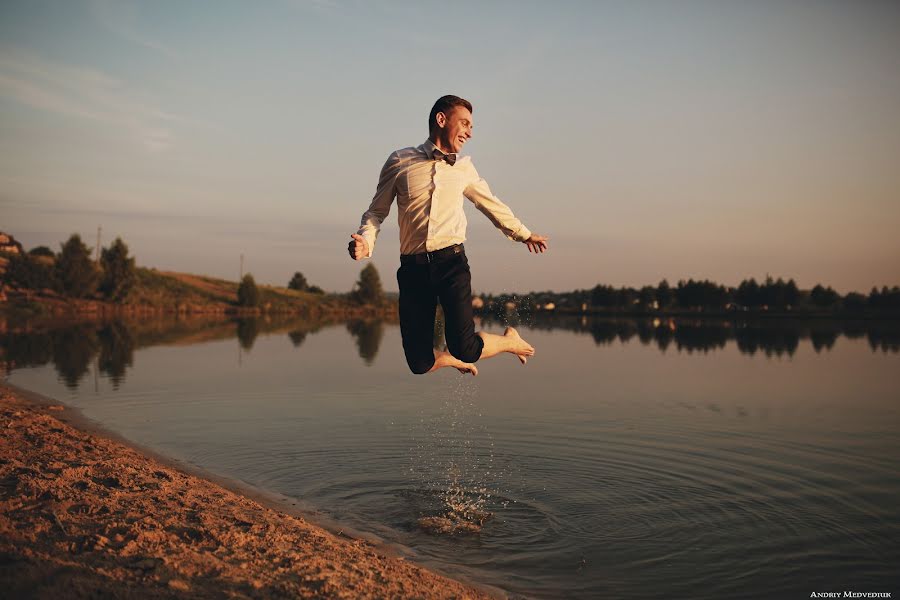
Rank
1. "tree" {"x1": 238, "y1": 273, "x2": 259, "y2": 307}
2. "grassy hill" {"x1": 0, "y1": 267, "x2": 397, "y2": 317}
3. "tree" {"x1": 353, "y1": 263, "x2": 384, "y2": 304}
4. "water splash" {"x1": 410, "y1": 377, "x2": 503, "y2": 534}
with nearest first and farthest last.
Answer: "water splash" {"x1": 410, "y1": 377, "x2": 503, "y2": 534} → "grassy hill" {"x1": 0, "y1": 267, "x2": 397, "y2": 317} → "tree" {"x1": 238, "y1": 273, "x2": 259, "y2": 307} → "tree" {"x1": 353, "y1": 263, "x2": 384, "y2": 304}

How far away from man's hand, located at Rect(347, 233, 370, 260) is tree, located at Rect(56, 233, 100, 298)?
233ft

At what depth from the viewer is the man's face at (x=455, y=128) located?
19.0ft

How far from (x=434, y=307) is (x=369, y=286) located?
283 feet

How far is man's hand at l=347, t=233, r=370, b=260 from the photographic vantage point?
18.2 ft

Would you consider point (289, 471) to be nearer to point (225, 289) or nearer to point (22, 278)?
point (22, 278)

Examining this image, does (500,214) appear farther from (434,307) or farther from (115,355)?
(115,355)

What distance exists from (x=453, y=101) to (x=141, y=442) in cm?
739

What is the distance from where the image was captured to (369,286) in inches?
3610

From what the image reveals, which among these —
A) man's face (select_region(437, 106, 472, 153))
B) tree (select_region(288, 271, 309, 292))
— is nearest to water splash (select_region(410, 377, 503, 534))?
man's face (select_region(437, 106, 472, 153))

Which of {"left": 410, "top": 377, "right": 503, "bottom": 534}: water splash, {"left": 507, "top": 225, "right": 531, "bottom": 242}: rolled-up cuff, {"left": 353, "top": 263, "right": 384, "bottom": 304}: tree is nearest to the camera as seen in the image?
{"left": 507, "top": 225, "right": 531, "bottom": 242}: rolled-up cuff

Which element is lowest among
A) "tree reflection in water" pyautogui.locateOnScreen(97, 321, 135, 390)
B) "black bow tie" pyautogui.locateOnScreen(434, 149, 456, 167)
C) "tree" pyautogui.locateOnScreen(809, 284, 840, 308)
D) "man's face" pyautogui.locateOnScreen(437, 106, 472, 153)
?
"tree reflection in water" pyautogui.locateOnScreen(97, 321, 135, 390)

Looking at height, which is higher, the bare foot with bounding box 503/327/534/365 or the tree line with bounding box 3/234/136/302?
the tree line with bounding box 3/234/136/302

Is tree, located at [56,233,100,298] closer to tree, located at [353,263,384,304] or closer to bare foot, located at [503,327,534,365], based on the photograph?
tree, located at [353,263,384,304]

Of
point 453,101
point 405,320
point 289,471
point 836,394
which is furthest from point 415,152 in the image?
point 836,394
